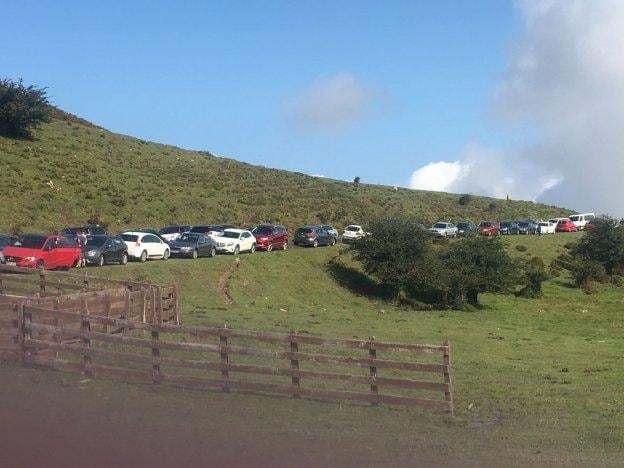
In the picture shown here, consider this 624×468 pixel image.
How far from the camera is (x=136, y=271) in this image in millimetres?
35781

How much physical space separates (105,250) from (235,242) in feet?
44.6

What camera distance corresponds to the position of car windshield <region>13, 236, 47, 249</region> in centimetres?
3222

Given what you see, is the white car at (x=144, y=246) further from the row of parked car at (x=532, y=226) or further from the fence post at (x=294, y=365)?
the row of parked car at (x=532, y=226)

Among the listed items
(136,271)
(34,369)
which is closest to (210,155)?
(136,271)

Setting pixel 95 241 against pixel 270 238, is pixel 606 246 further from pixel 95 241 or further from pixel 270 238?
pixel 95 241

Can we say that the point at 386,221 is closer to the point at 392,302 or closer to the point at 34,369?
the point at 392,302

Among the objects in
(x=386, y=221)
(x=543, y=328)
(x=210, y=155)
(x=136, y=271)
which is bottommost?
(x=543, y=328)

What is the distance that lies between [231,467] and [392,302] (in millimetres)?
39866

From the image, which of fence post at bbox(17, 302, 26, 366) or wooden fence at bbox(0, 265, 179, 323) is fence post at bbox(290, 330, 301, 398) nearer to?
fence post at bbox(17, 302, 26, 366)

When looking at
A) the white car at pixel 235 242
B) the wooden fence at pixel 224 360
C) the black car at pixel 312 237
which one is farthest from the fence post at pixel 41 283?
the black car at pixel 312 237

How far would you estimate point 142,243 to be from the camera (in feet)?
136

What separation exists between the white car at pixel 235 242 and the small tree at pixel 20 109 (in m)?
33.9

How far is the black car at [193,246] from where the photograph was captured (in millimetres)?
45000

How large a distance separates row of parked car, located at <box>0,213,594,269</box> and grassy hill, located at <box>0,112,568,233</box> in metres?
8.27
